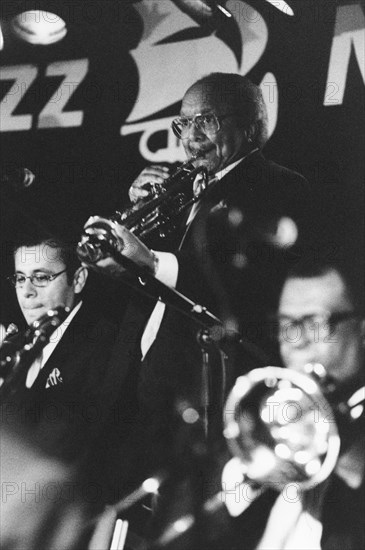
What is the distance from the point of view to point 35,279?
255 centimetres

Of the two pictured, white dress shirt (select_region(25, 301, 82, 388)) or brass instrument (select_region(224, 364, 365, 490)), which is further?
white dress shirt (select_region(25, 301, 82, 388))

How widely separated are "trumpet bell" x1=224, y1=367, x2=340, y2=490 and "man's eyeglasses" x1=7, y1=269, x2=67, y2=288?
773mm

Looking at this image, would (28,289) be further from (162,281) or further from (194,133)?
(194,133)

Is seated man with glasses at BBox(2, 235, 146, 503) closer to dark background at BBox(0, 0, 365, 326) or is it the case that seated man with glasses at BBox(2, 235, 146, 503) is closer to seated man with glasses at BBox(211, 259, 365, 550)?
dark background at BBox(0, 0, 365, 326)

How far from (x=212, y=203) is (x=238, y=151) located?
0.69 feet

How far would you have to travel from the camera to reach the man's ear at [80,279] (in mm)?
2477

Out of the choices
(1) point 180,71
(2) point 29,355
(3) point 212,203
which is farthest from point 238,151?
(2) point 29,355

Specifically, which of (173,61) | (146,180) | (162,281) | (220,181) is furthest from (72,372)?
(173,61)

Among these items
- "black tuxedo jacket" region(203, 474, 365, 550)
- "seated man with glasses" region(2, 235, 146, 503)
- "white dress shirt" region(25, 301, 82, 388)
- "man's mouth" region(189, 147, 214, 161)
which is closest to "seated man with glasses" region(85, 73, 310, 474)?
"man's mouth" region(189, 147, 214, 161)

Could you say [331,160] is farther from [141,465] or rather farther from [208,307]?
[141,465]

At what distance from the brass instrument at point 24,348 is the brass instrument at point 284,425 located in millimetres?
689

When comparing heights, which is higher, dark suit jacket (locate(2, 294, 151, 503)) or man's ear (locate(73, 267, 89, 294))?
man's ear (locate(73, 267, 89, 294))

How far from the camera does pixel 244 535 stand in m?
2.15

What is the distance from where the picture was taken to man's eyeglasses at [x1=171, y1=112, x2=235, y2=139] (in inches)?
97.0
